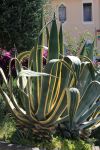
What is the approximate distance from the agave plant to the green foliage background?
10.4 feet

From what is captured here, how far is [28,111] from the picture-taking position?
5684 millimetres

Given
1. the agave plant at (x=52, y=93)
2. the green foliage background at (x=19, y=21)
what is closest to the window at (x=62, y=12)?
the green foliage background at (x=19, y=21)

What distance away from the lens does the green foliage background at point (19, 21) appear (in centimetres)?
911

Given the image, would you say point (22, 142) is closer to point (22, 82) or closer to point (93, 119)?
point (22, 82)

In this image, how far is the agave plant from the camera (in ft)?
18.3

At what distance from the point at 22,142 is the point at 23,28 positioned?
401 centimetres

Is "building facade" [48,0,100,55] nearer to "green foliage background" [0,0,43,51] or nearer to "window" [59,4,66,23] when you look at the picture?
"window" [59,4,66,23]

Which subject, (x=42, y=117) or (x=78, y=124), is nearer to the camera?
(x=42, y=117)

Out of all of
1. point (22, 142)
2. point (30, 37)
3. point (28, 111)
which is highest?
point (30, 37)

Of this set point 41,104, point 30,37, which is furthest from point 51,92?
point 30,37

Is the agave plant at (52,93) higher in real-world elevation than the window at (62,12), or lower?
lower

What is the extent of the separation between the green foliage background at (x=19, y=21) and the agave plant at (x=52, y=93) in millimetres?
3181

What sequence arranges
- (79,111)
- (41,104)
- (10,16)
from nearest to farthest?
1. (41,104)
2. (79,111)
3. (10,16)

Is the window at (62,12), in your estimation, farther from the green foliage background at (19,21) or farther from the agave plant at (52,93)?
Answer: the agave plant at (52,93)
